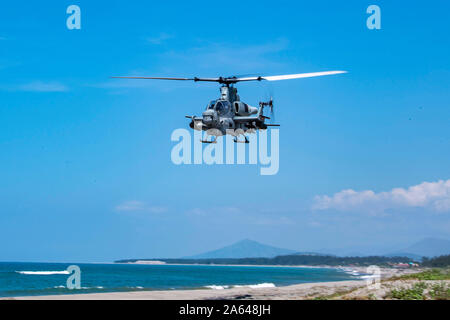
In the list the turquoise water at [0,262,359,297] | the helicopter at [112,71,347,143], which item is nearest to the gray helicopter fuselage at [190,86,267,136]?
the helicopter at [112,71,347,143]

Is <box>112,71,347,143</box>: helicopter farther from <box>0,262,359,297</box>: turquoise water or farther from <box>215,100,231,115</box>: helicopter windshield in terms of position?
<box>0,262,359,297</box>: turquoise water

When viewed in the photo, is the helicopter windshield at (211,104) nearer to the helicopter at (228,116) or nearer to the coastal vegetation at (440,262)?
the helicopter at (228,116)

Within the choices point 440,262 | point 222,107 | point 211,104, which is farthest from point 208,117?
point 440,262

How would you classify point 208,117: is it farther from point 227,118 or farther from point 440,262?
point 440,262

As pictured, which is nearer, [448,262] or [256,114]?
[256,114]

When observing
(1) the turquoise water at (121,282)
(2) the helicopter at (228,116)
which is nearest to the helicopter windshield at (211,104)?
(2) the helicopter at (228,116)
